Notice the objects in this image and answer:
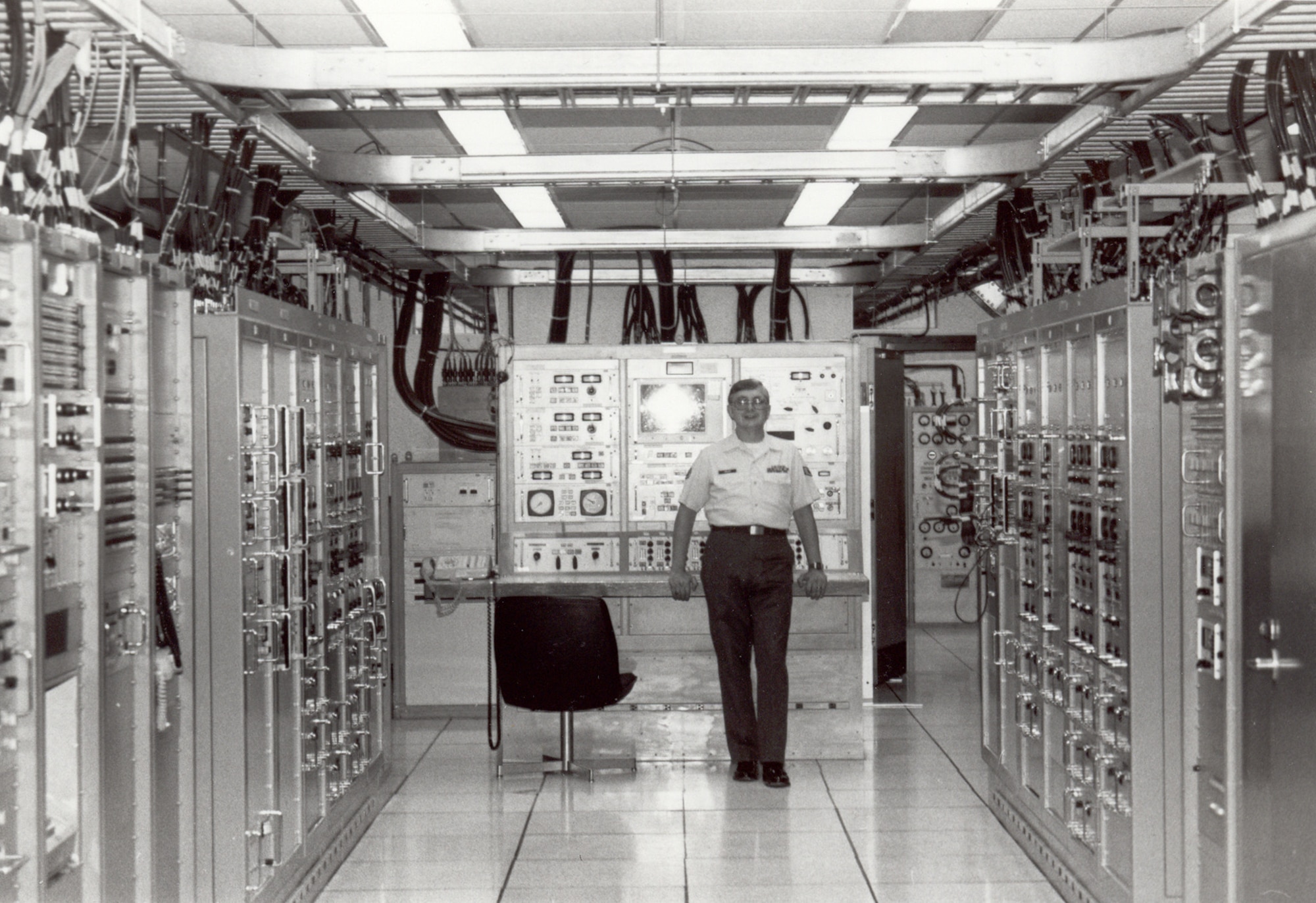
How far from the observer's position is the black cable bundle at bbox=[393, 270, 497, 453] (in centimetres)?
964

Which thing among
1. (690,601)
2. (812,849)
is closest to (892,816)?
(812,849)

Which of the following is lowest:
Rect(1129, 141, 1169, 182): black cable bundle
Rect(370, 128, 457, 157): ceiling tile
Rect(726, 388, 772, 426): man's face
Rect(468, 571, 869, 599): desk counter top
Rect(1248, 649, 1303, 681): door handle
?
Rect(468, 571, 869, 599): desk counter top

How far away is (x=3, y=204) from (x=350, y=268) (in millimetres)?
4996

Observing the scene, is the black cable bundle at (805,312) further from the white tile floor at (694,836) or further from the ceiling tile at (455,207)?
the white tile floor at (694,836)

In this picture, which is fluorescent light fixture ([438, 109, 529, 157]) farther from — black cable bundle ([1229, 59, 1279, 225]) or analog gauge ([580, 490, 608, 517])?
black cable bundle ([1229, 59, 1279, 225])

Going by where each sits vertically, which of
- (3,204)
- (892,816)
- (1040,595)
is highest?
(3,204)

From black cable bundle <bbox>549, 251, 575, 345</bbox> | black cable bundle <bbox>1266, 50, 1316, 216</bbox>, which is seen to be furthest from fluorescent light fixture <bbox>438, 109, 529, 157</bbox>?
black cable bundle <bbox>1266, 50, 1316, 216</bbox>

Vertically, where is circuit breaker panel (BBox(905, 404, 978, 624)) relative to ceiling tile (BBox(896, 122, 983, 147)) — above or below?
below

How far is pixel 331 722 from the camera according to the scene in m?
5.53

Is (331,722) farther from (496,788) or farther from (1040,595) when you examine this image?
(1040,595)

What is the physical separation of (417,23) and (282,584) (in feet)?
6.68

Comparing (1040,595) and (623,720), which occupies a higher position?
(1040,595)

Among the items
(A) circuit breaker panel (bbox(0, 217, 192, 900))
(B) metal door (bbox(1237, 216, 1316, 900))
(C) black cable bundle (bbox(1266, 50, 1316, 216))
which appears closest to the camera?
(A) circuit breaker panel (bbox(0, 217, 192, 900))

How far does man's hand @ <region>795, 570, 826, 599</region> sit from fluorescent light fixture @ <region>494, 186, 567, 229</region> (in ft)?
8.28
